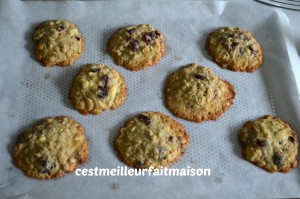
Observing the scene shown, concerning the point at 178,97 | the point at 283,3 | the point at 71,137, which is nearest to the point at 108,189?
the point at 71,137

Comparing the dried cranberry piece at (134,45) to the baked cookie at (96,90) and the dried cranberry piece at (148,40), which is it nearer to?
the dried cranberry piece at (148,40)

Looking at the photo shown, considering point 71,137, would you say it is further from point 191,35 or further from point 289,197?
point 289,197

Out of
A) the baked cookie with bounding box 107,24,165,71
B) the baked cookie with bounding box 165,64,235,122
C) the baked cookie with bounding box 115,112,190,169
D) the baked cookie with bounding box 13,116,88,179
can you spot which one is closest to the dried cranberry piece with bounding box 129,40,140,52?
the baked cookie with bounding box 107,24,165,71

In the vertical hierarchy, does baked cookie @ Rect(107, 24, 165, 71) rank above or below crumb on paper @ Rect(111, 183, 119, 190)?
above

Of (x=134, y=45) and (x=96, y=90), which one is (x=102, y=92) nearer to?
(x=96, y=90)

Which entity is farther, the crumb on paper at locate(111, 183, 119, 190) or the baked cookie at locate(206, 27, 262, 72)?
the baked cookie at locate(206, 27, 262, 72)

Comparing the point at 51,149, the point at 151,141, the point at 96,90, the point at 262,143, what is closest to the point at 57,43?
the point at 96,90

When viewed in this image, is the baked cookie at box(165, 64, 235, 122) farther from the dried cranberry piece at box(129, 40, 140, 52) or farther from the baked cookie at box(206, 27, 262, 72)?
the dried cranberry piece at box(129, 40, 140, 52)
